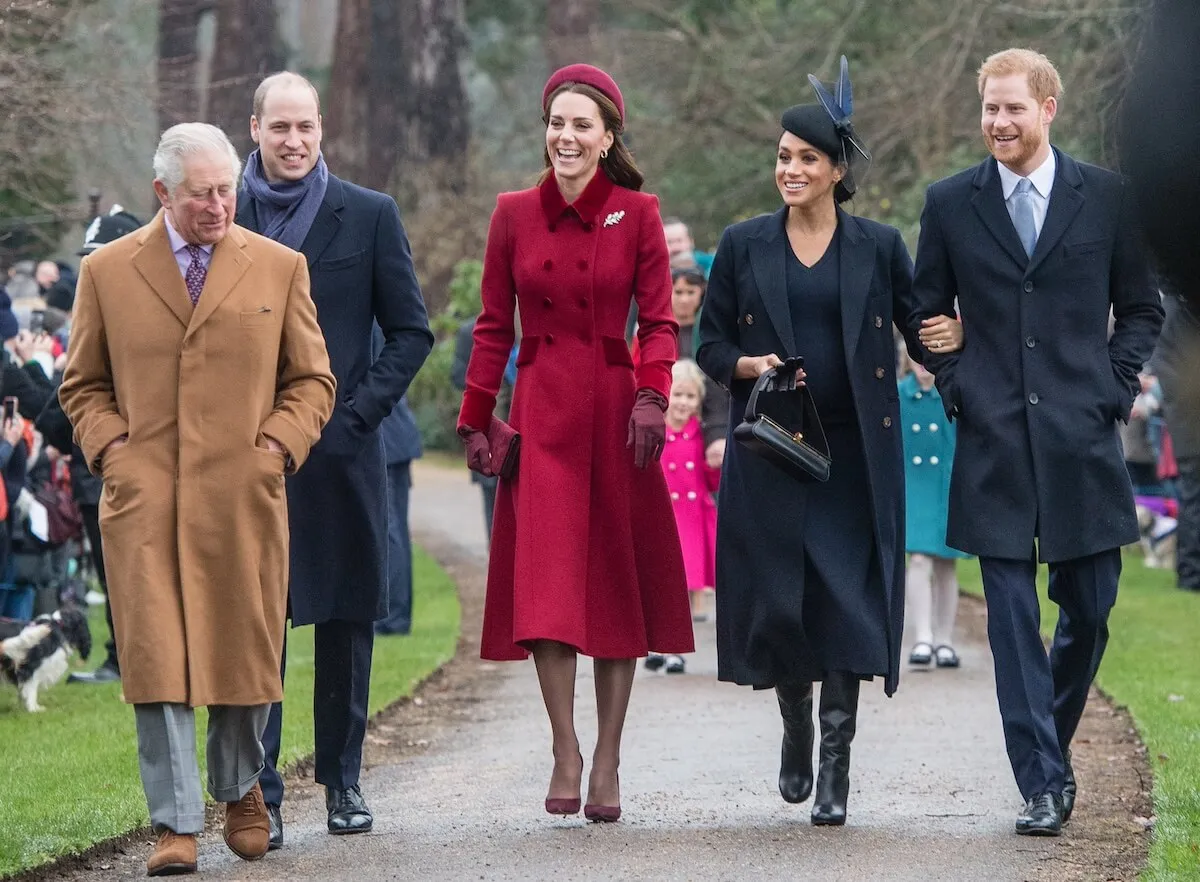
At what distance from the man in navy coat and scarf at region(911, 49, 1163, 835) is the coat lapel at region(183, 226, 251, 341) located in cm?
215

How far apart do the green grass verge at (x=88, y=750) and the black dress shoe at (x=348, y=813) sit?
23.1 inches

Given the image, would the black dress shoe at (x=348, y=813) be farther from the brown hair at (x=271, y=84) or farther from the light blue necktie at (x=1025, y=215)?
the light blue necktie at (x=1025, y=215)

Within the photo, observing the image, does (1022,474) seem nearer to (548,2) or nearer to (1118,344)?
(1118,344)

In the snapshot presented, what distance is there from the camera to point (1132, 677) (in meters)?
10.2

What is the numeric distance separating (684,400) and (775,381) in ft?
16.2

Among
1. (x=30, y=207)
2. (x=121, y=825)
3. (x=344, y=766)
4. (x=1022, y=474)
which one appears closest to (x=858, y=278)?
(x=1022, y=474)

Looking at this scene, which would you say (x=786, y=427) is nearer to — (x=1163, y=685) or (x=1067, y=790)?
(x=1067, y=790)

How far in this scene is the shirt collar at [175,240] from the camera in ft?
19.1

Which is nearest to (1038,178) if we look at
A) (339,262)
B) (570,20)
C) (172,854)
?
(339,262)

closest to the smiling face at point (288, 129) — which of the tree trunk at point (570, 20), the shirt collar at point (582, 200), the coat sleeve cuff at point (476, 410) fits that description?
the shirt collar at point (582, 200)

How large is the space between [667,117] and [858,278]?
20.5 meters

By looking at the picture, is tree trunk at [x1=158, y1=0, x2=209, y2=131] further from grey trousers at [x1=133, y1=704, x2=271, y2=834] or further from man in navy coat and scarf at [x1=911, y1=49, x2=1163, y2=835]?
grey trousers at [x1=133, y1=704, x2=271, y2=834]

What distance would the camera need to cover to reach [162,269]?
5.77 meters

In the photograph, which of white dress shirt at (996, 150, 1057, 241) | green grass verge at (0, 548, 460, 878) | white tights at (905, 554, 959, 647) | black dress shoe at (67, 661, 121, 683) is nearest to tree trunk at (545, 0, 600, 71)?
green grass verge at (0, 548, 460, 878)
